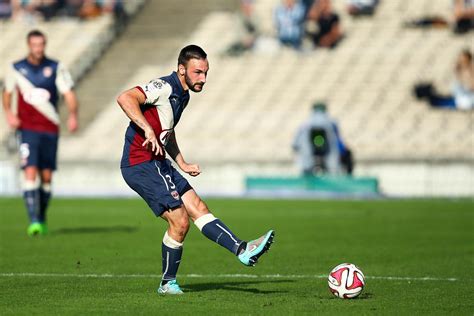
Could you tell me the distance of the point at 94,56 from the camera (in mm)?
39156

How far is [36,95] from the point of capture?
664 inches

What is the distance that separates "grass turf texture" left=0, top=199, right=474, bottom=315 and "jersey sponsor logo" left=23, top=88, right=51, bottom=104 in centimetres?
188

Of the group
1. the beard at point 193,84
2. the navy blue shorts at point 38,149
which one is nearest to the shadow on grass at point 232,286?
the beard at point 193,84

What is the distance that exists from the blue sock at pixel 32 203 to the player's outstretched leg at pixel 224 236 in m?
6.71

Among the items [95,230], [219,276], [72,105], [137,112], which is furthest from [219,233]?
[95,230]

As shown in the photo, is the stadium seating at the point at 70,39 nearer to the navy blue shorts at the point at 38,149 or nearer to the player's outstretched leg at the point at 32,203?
the navy blue shorts at the point at 38,149

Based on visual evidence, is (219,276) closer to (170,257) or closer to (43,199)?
Result: (170,257)

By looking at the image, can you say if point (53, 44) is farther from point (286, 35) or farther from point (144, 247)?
point (144, 247)

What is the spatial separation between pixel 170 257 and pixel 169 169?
0.76 m

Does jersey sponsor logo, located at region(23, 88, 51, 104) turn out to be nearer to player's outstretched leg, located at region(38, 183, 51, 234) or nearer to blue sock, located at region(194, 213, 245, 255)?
player's outstretched leg, located at region(38, 183, 51, 234)

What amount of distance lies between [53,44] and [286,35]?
8.43 meters

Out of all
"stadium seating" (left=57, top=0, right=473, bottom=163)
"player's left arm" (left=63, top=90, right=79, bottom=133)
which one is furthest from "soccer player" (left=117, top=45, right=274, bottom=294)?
"stadium seating" (left=57, top=0, right=473, bottom=163)

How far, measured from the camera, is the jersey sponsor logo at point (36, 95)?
16812 mm

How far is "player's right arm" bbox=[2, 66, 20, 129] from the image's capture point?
16.4 m
